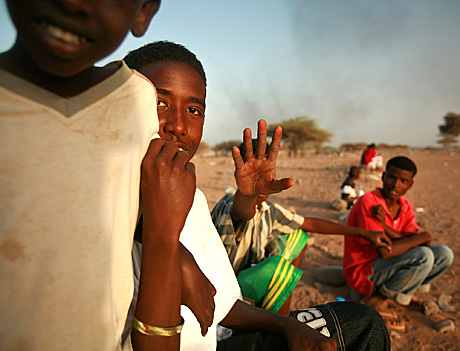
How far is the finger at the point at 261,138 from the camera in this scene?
4.57ft

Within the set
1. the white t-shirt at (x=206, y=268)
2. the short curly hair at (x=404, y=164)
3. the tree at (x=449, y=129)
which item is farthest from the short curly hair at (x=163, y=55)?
the tree at (x=449, y=129)

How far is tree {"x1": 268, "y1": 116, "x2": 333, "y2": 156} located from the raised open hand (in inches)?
1161

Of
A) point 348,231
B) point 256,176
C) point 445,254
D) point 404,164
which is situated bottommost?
point 445,254

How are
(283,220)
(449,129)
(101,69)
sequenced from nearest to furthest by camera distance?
(101,69)
(283,220)
(449,129)

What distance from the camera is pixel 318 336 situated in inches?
45.6

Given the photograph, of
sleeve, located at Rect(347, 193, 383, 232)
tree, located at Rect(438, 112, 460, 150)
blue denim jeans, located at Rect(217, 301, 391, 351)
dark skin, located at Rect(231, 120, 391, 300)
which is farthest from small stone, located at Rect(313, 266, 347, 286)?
tree, located at Rect(438, 112, 460, 150)

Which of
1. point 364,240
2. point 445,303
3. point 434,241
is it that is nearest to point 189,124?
point 364,240

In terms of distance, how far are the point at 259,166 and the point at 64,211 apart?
113 centimetres

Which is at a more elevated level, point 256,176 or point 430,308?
point 256,176

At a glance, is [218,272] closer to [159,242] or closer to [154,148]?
[159,242]

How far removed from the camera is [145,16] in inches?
29.5

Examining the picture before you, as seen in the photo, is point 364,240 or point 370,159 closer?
point 364,240

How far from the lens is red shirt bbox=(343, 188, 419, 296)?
10.00 ft

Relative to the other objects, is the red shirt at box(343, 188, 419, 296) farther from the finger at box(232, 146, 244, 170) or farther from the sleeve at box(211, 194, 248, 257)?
the finger at box(232, 146, 244, 170)
